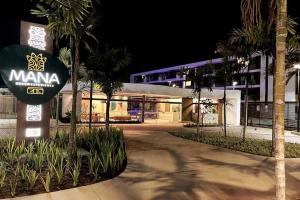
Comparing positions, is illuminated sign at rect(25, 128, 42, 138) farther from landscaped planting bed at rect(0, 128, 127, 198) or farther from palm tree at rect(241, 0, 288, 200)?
palm tree at rect(241, 0, 288, 200)

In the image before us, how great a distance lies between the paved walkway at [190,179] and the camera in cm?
616

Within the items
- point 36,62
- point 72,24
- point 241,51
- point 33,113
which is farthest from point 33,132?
point 241,51

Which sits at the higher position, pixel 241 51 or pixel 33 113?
pixel 241 51

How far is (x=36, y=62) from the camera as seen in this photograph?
9492 millimetres

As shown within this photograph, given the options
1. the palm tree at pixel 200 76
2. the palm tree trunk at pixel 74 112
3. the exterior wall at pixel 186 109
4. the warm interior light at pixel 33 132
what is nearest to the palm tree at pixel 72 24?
the palm tree trunk at pixel 74 112

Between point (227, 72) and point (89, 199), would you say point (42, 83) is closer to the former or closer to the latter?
point (89, 199)

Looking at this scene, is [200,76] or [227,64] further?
[200,76]

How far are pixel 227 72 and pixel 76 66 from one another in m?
9.36

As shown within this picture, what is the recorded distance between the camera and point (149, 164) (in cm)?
900

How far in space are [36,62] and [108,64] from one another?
4.98m

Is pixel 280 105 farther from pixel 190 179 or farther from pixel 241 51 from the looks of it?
pixel 241 51

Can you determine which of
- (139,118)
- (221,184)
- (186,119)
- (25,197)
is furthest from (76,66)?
(186,119)

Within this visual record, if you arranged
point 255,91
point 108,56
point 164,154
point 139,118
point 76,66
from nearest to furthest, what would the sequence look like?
point 76,66 < point 164,154 < point 108,56 < point 139,118 < point 255,91

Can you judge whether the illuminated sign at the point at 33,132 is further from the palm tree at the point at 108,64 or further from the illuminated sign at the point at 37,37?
the palm tree at the point at 108,64
